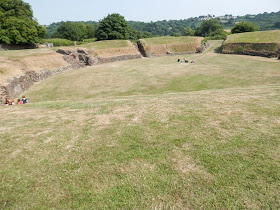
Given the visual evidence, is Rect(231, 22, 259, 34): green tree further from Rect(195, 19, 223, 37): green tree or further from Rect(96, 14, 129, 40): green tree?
Rect(96, 14, 129, 40): green tree

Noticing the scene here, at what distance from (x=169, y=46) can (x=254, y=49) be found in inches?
949

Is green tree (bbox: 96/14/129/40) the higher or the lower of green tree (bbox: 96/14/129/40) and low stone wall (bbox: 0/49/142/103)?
the higher

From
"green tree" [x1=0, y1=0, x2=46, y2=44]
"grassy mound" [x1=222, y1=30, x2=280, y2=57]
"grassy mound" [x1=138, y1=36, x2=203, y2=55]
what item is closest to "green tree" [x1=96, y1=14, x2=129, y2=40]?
"grassy mound" [x1=138, y1=36, x2=203, y2=55]

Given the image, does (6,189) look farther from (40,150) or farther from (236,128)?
(236,128)

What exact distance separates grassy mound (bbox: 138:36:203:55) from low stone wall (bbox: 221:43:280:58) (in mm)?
10719

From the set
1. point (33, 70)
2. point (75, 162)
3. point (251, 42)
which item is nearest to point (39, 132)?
point (75, 162)

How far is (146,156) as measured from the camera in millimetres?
7516

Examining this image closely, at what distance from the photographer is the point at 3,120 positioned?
12.5 meters

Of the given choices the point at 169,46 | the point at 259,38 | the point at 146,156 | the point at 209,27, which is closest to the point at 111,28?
the point at 169,46

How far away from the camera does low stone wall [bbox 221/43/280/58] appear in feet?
144

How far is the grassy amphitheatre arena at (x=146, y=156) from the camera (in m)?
5.64

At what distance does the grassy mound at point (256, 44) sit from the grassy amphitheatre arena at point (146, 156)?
41.1 meters

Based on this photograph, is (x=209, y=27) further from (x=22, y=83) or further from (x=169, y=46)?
(x=22, y=83)

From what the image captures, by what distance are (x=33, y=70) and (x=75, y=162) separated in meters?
30.8
